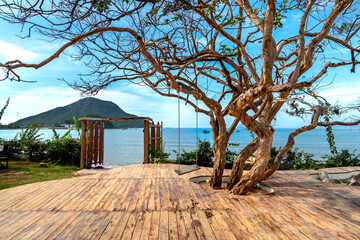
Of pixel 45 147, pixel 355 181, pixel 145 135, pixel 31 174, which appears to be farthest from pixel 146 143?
pixel 355 181

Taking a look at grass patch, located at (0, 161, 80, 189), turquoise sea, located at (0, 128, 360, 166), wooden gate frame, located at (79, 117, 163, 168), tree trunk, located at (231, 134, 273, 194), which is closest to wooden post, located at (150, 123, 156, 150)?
wooden gate frame, located at (79, 117, 163, 168)

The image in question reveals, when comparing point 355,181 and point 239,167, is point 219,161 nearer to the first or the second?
point 239,167

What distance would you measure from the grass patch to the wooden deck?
1.91 meters

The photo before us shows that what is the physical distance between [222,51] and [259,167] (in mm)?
2461

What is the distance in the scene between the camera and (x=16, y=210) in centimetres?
350

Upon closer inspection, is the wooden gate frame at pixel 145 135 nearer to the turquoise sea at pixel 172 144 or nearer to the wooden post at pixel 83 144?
the wooden post at pixel 83 144

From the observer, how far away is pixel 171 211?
3.34 metres

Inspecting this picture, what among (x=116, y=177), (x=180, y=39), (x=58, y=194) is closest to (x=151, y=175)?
(x=116, y=177)

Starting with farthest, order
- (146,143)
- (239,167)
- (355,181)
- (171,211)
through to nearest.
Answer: (146,143) < (355,181) < (239,167) < (171,211)

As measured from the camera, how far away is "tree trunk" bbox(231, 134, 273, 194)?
4082 millimetres

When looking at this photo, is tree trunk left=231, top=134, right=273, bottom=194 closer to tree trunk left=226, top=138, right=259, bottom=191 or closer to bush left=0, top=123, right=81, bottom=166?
tree trunk left=226, top=138, right=259, bottom=191

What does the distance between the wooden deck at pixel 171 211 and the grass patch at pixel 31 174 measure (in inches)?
75.3

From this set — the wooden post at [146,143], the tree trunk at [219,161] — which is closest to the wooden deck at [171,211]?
the tree trunk at [219,161]

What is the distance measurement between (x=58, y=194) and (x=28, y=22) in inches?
119
